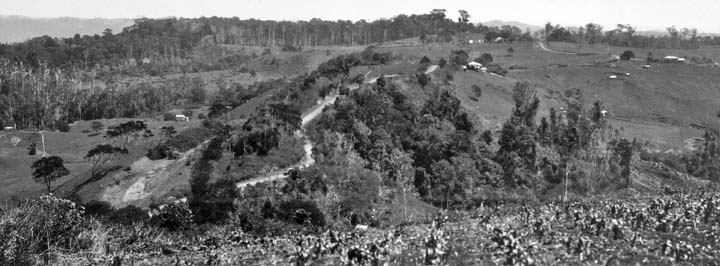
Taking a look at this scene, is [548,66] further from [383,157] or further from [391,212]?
[391,212]

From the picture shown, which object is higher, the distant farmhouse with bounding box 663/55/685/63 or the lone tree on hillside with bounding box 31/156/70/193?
the distant farmhouse with bounding box 663/55/685/63

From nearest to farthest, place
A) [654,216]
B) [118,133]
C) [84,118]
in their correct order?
[654,216] < [118,133] < [84,118]

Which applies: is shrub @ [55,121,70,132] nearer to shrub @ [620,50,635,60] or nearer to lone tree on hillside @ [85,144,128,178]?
lone tree on hillside @ [85,144,128,178]

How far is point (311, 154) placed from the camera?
51.2 meters

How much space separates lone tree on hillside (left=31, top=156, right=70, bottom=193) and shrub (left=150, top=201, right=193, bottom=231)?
1361 inches

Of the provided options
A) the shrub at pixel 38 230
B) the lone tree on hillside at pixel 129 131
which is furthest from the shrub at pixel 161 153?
the shrub at pixel 38 230

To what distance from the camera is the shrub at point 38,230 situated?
14547 mm

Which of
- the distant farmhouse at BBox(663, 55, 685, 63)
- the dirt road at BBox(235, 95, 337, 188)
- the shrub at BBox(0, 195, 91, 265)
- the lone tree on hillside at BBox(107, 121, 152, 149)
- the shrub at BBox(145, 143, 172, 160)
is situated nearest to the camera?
the shrub at BBox(0, 195, 91, 265)

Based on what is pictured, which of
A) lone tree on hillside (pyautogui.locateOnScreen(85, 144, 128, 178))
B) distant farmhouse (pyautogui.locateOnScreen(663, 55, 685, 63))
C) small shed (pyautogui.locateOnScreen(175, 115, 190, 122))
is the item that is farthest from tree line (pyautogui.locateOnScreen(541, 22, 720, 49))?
lone tree on hillside (pyautogui.locateOnScreen(85, 144, 128, 178))

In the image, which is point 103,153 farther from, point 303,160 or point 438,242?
point 438,242

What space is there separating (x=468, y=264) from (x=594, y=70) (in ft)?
365

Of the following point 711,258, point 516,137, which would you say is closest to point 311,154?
point 516,137

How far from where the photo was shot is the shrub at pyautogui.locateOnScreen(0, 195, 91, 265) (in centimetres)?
1455

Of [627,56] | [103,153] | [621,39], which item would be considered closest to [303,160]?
[103,153]
